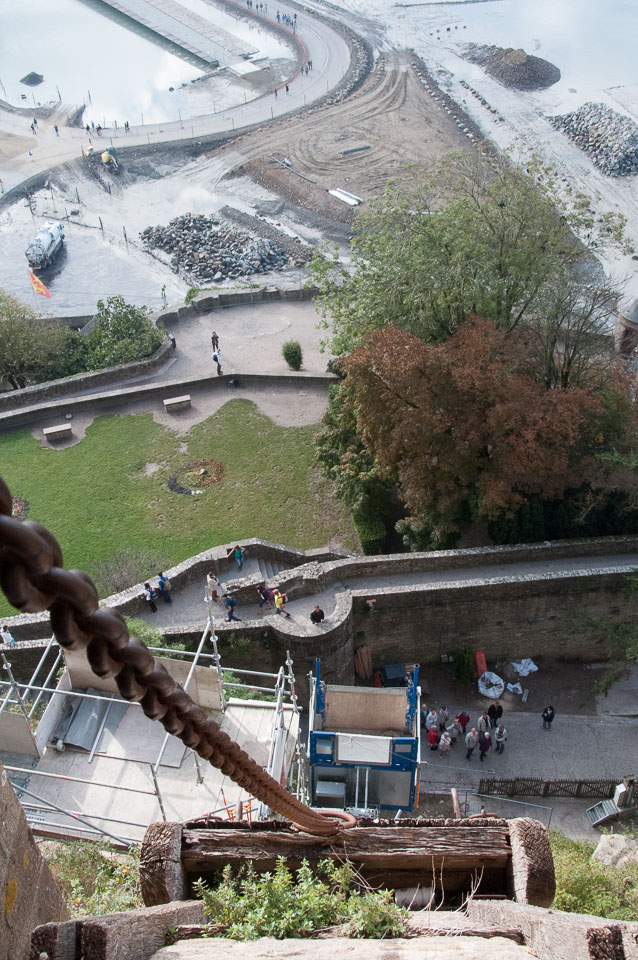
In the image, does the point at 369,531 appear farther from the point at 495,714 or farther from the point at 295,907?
the point at 295,907


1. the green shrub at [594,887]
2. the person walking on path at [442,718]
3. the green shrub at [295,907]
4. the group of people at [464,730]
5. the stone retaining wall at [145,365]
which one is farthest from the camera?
the stone retaining wall at [145,365]

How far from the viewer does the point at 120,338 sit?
26938 millimetres

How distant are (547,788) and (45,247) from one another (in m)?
33.7

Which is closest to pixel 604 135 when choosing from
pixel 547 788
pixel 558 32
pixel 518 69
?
pixel 518 69

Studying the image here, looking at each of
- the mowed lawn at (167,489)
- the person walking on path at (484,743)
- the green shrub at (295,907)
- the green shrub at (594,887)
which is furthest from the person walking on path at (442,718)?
the green shrub at (295,907)

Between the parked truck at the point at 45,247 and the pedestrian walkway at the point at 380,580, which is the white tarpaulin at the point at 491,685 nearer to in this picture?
the pedestrian walkway at the point at 380,580

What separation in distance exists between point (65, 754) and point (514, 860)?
23.0 feet

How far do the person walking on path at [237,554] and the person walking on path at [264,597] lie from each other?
1327 millimetres

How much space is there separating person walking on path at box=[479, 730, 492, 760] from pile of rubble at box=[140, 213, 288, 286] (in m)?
26.0

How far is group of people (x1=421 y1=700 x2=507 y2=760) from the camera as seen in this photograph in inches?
641

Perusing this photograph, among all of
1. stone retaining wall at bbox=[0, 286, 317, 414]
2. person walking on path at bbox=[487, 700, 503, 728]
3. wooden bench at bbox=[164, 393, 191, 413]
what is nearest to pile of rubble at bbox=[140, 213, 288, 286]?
stone retaining wall at bbox=[0, 286, 317, 414]

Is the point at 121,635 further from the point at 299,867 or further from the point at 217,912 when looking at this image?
the point at 299,867

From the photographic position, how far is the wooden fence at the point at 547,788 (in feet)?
50.3

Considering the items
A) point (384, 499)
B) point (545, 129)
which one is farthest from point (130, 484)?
point (545, 129)
